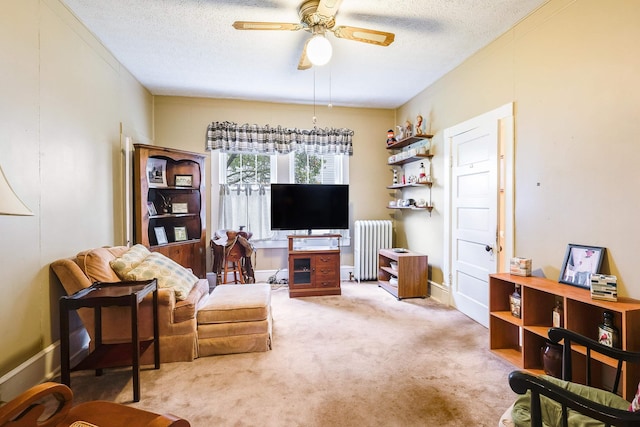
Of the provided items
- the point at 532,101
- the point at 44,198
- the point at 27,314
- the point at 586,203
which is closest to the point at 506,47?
the point at 532,101

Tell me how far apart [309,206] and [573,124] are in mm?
3047

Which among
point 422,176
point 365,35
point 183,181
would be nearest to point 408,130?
point 422,176

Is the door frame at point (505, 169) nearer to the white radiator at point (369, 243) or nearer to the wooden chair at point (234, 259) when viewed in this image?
the white radiator at point (369, 243)

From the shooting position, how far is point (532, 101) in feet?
8.31

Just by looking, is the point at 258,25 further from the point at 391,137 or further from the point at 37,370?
the point at 391,137

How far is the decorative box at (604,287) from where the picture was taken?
1.78 metres

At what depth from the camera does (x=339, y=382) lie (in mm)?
2125

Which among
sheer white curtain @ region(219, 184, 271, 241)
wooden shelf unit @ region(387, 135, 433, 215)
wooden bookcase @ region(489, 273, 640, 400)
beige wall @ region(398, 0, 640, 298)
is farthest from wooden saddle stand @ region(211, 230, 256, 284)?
beige wall @ region(398, 0, 640, 298)

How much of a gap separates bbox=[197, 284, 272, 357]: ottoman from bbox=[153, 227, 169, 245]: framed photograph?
5.10ft

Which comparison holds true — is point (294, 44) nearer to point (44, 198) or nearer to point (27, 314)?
point (44, 198)

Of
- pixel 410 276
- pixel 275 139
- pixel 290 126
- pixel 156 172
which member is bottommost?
pixel 410 276

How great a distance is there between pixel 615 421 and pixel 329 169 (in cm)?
436

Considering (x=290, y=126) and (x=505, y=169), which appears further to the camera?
(x=290, y=126)

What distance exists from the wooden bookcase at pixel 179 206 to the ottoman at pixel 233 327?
1.55 m
